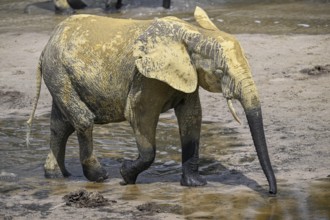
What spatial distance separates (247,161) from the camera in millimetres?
9281

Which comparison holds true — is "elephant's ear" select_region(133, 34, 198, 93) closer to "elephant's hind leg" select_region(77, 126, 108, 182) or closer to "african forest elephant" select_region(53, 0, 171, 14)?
"elephant's hind leg" select_region(77, 126, 108, 182)

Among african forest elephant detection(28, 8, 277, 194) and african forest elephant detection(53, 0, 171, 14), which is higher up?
african forest elephant detection(28, 8, 277, 194)

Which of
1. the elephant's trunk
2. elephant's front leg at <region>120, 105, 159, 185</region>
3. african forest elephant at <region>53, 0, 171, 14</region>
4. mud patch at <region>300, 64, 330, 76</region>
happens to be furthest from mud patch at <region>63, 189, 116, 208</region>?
african forest elephant at <region>53, 0, 171, 14</region>

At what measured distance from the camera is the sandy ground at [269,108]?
792 cm

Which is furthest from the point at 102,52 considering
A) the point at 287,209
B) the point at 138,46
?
the point at 287,209

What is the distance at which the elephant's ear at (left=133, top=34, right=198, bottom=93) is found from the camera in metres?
7.92

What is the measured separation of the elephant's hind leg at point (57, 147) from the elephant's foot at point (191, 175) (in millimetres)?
1245

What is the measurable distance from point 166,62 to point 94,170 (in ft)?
4.61

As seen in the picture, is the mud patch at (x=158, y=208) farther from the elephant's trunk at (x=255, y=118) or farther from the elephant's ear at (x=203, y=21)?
the elephant's ear at (x=203, y=21)

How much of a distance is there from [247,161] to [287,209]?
1827 millimetres

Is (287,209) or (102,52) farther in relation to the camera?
(102,52)

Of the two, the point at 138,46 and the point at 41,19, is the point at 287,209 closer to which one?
the point at 138,46

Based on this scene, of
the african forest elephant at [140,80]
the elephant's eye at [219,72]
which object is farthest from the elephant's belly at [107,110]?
the elephant's eye at [219,72]

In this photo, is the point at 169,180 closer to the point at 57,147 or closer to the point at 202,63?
the point at 57,147
